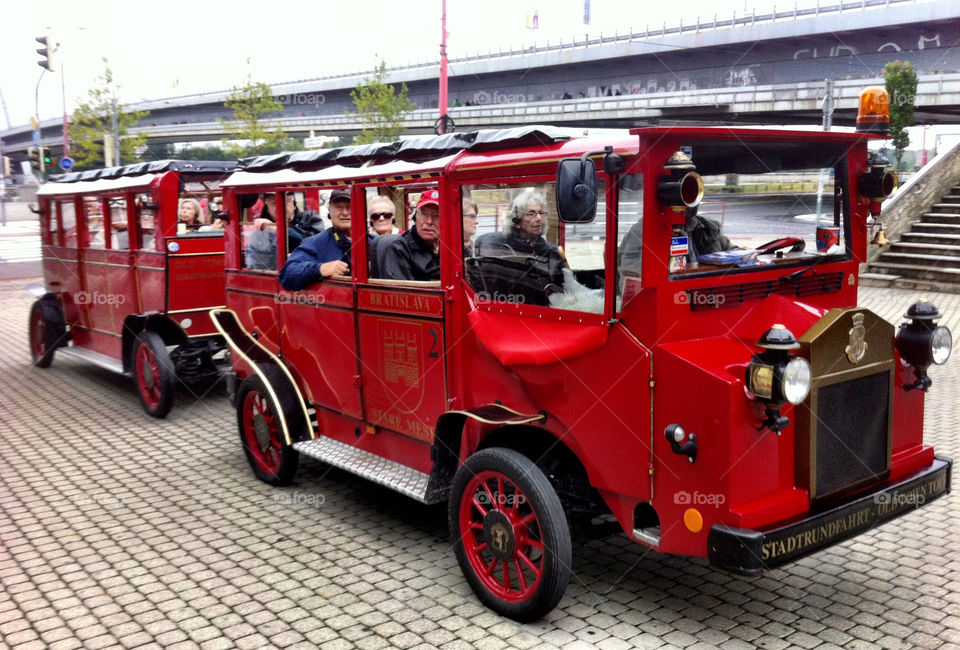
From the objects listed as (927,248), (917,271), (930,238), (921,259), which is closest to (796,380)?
(917,271)

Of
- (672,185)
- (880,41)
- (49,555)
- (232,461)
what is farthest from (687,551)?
(880,41)

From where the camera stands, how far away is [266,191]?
6.39 m

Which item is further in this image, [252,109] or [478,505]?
[252,109]

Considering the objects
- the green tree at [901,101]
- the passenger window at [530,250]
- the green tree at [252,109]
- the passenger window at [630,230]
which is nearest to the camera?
the passenger window at [630,230]

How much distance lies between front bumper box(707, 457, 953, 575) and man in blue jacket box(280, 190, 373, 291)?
3329 mm

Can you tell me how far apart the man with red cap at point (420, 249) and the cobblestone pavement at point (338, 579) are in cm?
174

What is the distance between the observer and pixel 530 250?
4395 mm

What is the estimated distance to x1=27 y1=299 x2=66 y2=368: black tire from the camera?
1075 centimetres

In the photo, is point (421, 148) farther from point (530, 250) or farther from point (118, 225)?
point (118, 225)

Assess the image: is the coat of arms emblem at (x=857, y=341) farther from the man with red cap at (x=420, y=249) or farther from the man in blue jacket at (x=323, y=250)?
the man in blue jacket at (x=323, y=250)

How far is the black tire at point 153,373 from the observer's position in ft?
27.1

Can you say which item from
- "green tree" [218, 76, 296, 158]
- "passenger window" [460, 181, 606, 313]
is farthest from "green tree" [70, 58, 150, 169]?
"passenger window" [460, 181, 606, 313]

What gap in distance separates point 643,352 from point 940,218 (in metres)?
15.8

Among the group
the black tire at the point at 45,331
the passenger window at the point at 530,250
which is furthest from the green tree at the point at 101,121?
the passenger window at the point at 530,250
